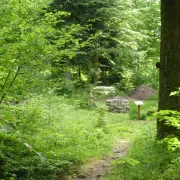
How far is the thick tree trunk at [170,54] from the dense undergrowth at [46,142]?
204 centimetres

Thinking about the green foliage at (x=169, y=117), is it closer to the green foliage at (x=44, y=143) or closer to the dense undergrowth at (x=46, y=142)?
the dense undergrowth at (x=46, y=142)

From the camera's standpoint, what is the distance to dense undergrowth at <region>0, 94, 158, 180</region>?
16.5ft

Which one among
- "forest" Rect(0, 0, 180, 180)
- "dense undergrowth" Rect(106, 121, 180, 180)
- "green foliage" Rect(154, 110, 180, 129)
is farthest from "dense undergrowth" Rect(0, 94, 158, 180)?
"green foliage" Rect(154, 110, 180, 129)

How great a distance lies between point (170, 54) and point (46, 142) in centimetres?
338

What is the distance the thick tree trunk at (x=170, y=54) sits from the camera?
6.23m

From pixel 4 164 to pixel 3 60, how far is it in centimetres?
178

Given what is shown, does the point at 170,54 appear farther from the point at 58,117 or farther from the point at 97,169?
the point at 58,117

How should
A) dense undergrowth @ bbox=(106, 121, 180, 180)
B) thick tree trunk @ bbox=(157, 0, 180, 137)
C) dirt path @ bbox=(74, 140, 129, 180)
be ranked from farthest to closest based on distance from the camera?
thick tree trunk @ bbox=(157, 0, 180, 137)
dirt path @ bbox=(74, 140, 129, 180)
dense undergrowth @ bbox=(106, 121, 180, 180)

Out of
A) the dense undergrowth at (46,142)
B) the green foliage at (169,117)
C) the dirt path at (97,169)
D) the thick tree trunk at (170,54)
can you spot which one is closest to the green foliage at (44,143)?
the dense undergrowth at (46,142)

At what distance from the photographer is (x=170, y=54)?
6.28m

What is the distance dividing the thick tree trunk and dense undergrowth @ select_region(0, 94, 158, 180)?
2040 mm

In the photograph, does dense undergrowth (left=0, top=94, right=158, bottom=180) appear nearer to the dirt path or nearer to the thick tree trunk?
the dirt path

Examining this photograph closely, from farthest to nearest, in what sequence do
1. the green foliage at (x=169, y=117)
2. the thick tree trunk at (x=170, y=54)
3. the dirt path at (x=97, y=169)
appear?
the thick tree trunk at (x=170, y=54), the dirt path at (x=97, y=169), the green foliage at (x=169, y=117)

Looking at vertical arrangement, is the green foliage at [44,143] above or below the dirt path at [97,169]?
above
